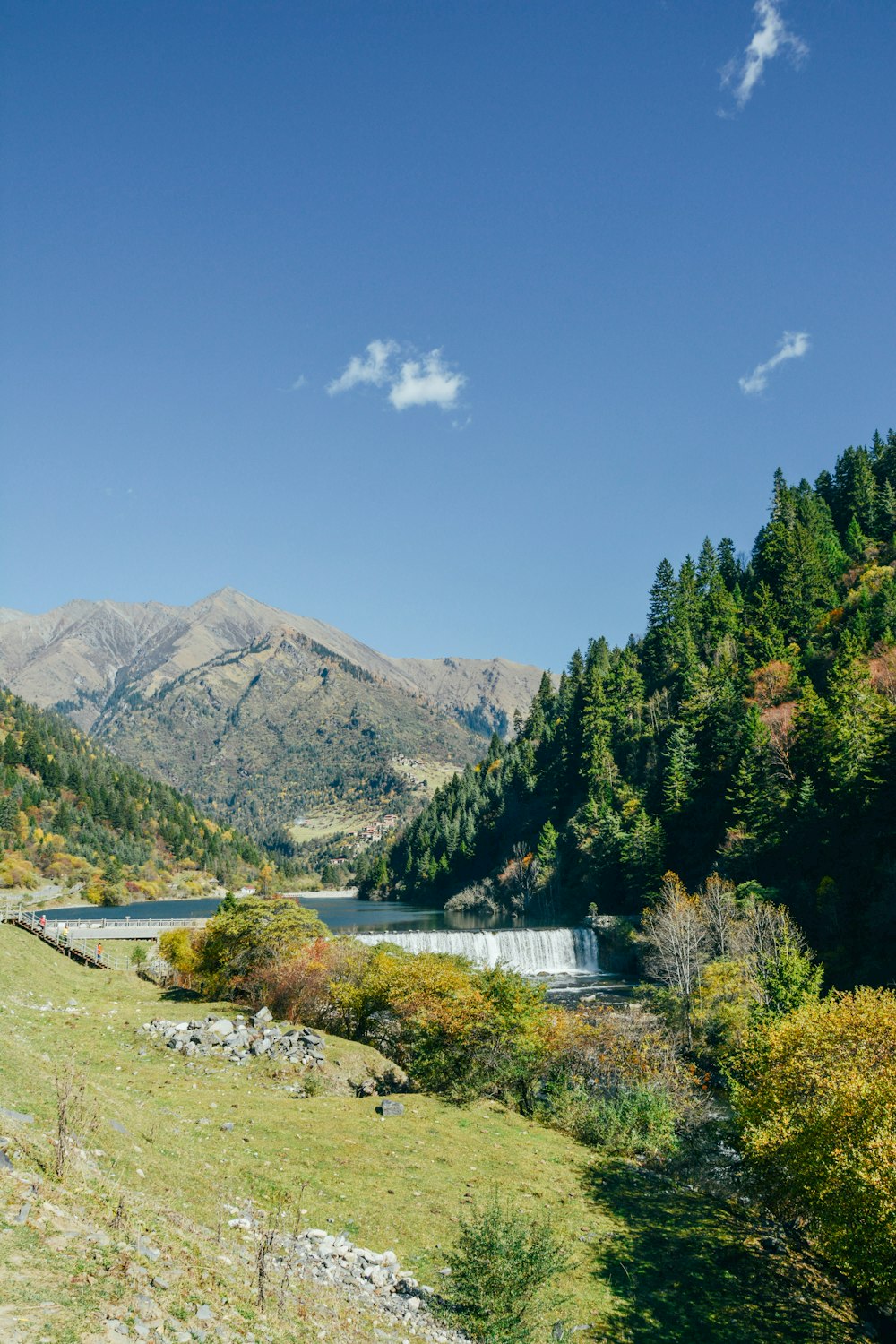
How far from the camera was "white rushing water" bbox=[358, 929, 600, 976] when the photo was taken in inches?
3214

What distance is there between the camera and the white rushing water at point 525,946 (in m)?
81.6

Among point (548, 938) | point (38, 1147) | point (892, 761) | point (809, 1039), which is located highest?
point (892, 761)

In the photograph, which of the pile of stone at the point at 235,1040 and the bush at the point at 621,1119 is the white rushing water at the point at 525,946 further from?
the bush at the point at 621,1119

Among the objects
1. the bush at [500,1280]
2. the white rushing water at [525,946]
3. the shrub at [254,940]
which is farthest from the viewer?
the white rushing water at [525,946]

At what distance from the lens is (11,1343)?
8445mm

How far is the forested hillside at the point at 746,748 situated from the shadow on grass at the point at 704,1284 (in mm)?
38770

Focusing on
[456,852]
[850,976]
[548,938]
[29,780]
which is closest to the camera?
[850,976]

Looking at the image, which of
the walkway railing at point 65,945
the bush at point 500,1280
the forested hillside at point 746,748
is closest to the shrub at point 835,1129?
the bush at point 500,1280

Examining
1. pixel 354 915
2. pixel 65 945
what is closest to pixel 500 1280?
pixel 65 945

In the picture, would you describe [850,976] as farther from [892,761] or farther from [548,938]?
[548,938]

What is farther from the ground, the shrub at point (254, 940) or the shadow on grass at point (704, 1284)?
the shrub at point (254, 940)

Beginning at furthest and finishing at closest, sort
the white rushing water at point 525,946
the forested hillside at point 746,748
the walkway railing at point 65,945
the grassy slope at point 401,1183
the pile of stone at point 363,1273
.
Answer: the white rushing water at point 525,946 < the forested hillside at point 746,748 < the walkway railing at point 65,945 < the grassy slope at point 401,1183 < the pile of stone at point 363,1273

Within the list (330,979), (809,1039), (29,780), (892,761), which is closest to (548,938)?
(892,761)

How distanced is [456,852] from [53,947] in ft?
412
